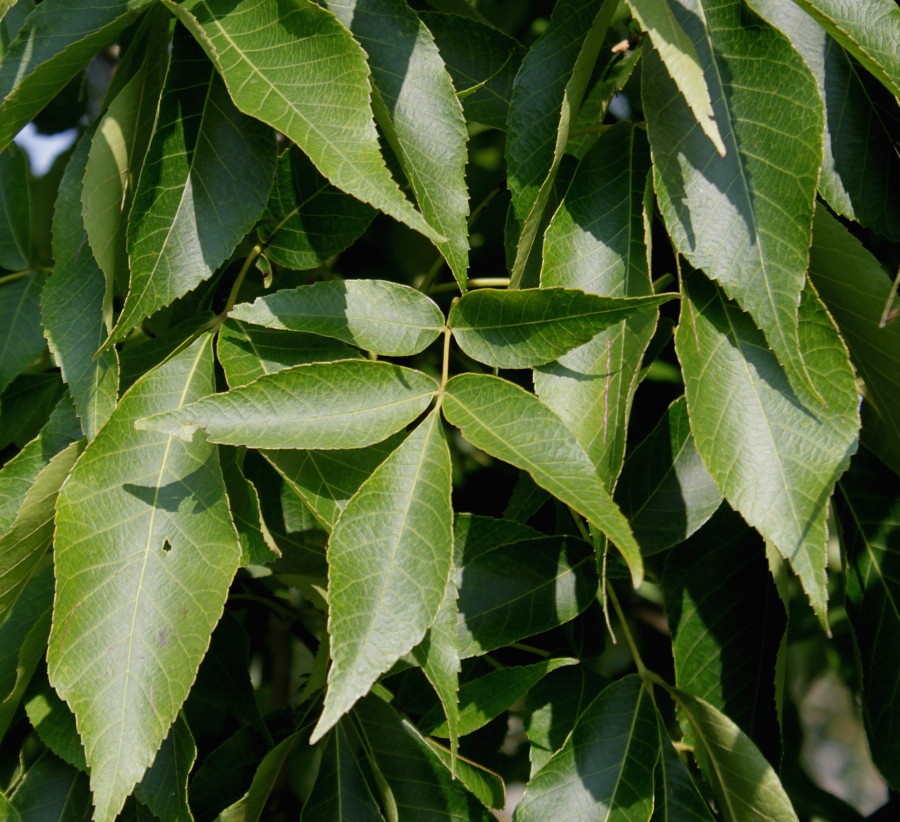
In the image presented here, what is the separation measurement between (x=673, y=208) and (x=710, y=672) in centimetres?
41

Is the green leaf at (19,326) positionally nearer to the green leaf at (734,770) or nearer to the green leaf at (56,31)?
the green leaf at (56,31)

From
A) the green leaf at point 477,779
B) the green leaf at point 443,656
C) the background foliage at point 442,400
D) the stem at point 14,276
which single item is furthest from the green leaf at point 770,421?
the stem at point 14,276

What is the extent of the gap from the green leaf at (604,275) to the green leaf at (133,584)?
10.6 inches

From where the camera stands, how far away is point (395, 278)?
126 centimetres

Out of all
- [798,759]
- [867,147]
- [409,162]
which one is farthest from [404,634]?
[798,759]

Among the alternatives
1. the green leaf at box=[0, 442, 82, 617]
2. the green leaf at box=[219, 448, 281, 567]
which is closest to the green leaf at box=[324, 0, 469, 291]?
the green leaf at box=[219, 448, 281, 567]

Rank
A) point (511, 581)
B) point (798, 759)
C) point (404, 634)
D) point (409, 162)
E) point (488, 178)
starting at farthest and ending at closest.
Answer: point (798, 759)
point (488, 178)
point (511, 581)
point (409, 162)
point (404, 634)

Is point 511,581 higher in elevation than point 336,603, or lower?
lower

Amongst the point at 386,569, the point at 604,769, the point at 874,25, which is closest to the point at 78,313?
the point at 386,569

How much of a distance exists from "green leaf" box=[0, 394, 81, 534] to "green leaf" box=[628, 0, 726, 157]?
0.56 m

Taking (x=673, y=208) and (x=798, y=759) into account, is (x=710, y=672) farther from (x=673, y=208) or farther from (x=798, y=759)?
(x=798, y=759)

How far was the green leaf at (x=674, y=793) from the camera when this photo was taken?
0.75m

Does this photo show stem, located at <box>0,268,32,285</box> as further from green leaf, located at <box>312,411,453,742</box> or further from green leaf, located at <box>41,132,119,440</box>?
green leaf, located at <box>312,411,453,742</box>

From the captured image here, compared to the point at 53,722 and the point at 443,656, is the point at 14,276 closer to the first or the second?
the point at 53,722
